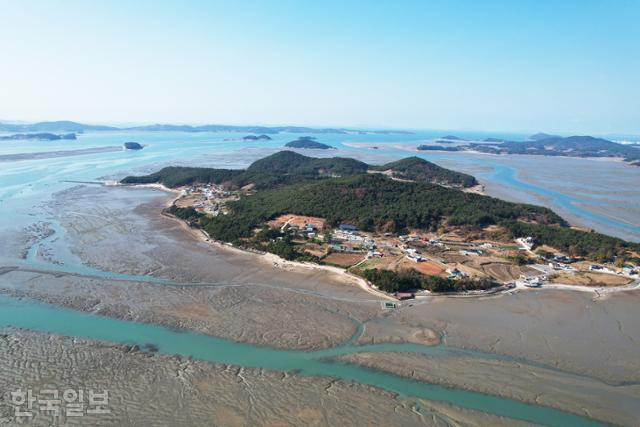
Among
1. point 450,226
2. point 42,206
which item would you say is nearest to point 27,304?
point 42,206

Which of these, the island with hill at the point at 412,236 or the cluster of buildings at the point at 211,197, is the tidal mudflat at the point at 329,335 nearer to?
the island with hill at the point at 412,236

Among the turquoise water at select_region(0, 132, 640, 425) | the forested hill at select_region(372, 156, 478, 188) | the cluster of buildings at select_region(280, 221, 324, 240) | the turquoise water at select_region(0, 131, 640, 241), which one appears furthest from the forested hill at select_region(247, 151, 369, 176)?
the cluster of buildings at select_region(280, 221, 324, 240)

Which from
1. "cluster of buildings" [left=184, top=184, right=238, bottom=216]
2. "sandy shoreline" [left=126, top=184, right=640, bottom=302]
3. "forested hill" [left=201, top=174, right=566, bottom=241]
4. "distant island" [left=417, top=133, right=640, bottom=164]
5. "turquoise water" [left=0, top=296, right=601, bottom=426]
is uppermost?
"distant island" [left=417, top=133, right=640, bottom=164]

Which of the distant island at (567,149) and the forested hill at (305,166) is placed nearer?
the forested hill at (305,166)

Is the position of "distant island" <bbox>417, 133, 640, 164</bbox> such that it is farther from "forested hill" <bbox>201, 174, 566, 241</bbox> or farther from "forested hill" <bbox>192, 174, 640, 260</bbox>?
"forested hill" <bbox>192, 174, 640, 260</bbox>

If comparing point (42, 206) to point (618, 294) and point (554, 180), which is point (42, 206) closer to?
point (618, 294)

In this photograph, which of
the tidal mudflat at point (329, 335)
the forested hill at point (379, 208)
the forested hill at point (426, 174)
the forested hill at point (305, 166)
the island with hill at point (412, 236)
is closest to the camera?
the tidal mudflat at point (329, 335)

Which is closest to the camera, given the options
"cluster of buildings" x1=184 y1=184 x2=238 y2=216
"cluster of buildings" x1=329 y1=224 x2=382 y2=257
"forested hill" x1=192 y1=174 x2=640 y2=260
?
"cluster of buildings" x1=329 y1=224 x2=382 y2=257

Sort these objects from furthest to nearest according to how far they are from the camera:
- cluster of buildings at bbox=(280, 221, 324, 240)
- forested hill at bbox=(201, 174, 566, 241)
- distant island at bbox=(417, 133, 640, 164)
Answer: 1. distant island at bbox=(417, 133, 640, 164)
2. forested hill at bbox=(201, 174, 566, 241)
3. cluster of buildings at bbox=(280, 221, 324, 240)

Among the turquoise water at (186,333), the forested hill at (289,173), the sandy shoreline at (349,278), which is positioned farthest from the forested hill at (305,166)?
the sandy shoreline at (349,278)
